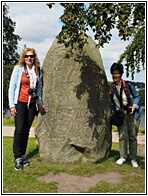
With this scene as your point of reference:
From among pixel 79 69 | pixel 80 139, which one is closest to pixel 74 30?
A: pixel 79 69

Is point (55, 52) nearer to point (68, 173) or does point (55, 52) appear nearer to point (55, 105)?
point (55, 105)

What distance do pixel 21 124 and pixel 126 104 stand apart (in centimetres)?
197

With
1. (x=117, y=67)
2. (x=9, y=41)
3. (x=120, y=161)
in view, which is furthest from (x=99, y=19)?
(x=9, y=41)

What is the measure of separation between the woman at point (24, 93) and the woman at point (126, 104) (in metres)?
1.42

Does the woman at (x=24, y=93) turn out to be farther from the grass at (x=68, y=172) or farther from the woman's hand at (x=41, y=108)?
the grass at (x=68, y=172)

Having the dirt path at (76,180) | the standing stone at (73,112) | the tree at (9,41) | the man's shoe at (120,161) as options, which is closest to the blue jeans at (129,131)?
the man's shoe at (120,161)

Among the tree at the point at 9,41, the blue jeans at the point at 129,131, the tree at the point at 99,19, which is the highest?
the tree at the point at 9,41

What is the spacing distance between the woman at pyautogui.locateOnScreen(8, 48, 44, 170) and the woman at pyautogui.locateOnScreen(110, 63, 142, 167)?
4.67ft

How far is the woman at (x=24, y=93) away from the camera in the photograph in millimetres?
5039

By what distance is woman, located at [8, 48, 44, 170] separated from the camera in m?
5.04

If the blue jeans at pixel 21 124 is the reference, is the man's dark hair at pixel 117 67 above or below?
above

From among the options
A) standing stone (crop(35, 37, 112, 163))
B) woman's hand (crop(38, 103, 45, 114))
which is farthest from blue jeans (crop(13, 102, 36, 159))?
standing stone (crop(35, 37, 112, 163))

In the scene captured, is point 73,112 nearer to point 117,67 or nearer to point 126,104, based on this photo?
point 126,104

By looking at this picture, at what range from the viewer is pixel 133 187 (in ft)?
15.1
